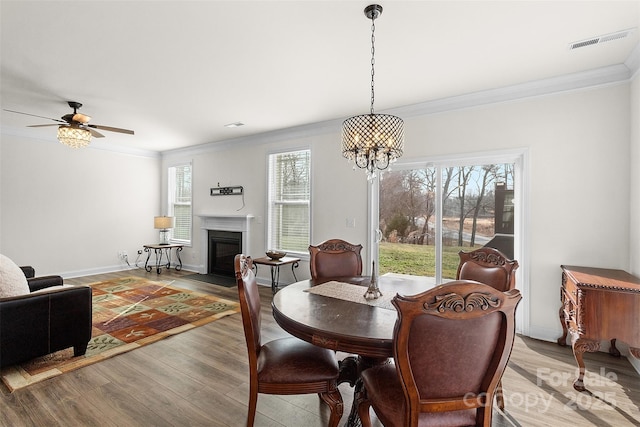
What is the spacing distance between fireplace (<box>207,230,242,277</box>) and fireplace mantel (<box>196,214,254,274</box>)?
9cm

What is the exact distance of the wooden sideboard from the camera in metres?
2.20

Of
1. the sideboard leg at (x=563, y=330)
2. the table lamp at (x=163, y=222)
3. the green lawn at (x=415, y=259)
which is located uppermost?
the table lamp at (x=163, y=222)

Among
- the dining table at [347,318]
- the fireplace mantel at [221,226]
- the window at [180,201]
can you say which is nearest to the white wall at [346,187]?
the fireplace mantel at [221,226]

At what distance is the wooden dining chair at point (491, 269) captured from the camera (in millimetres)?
2184

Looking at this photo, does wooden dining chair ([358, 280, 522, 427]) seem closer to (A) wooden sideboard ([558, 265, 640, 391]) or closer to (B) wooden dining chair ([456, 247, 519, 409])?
(B) wooden dining chair ([456, 247, 519, 409])

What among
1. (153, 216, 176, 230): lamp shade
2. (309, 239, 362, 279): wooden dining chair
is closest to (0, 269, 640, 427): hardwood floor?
(309, 239, 362, 279): wooden dining chair

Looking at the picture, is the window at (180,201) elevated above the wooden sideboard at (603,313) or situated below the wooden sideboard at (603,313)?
above

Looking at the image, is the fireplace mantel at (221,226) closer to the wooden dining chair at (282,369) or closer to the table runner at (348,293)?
the table runner at (348,293)

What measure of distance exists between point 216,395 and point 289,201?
3.43 metres

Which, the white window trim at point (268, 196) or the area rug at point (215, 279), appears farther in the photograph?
the area rug at point (215, 279)

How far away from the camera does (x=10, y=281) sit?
7.92 ft

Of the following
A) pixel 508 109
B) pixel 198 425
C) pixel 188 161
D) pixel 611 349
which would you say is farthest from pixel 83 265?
pixel 611 349

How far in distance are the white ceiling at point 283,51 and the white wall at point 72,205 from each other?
1.63 meters

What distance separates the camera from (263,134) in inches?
212
